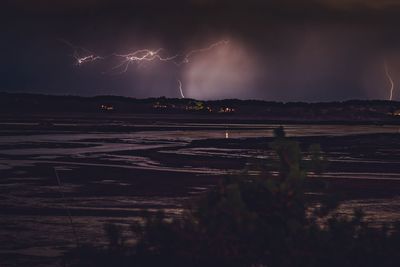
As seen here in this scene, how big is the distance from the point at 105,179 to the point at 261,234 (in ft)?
48.6

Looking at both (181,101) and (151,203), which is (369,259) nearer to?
(151,203)

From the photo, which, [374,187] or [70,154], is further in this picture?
[70,154]

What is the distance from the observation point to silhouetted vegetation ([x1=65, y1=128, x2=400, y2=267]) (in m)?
8.03

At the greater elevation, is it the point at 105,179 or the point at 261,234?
the point at 261,234

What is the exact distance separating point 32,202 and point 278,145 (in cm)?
980

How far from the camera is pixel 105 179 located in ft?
74.0

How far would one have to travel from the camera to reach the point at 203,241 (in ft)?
26.7

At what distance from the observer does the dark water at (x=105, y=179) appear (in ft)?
43.1

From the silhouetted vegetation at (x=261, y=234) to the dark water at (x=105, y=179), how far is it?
2.09 ft

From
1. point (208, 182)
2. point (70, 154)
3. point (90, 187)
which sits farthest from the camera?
point (70, 154)

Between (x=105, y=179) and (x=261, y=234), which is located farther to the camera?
(x=105, y=179)

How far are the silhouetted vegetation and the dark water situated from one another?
636mm

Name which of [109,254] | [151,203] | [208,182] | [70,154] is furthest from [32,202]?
[70,154]

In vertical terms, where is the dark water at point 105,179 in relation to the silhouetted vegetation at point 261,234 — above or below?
below
